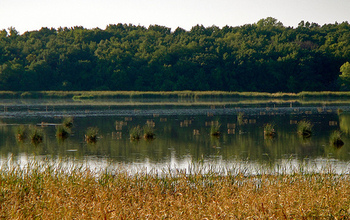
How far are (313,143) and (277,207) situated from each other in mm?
15302

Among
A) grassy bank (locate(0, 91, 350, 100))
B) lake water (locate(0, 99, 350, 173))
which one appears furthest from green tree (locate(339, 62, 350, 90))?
lake water (locate(0, 99, 350, 173))

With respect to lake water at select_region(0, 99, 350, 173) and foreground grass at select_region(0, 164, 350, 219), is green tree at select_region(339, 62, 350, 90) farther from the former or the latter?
foreground grass at select_region(0, 164, 350, 219)

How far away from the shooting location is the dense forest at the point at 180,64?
103500 millimetres

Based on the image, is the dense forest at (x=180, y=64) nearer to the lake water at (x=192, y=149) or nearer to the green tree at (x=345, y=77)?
the green tree at (x=345, y=77)

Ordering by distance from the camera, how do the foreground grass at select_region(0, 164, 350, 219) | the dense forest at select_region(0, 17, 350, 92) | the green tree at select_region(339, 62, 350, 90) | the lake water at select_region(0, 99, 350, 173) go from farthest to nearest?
the dense forest at select_region(0, 17, 350, 92) < the green tree at select_region(339, 62, 350, 90) < the lake water at select_region(0, 99, 350, 173) < the foreground grass at select_region(0, 164, 350, 219)

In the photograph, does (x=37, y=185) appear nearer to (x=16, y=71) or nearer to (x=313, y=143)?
(x=313, y=143)

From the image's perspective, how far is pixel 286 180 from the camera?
38.3 feet

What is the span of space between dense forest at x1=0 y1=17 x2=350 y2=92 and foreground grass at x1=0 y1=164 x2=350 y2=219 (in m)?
90.7

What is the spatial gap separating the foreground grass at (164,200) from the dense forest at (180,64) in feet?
298

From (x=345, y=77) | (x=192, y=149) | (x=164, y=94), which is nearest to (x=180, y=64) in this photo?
(x=164, y=94)

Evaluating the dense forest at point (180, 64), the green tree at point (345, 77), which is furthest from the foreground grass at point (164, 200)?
the green tree at point (345, 77)

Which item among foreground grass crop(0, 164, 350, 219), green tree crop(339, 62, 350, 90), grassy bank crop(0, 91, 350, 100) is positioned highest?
green tree crop(339, 62, 350, 90)

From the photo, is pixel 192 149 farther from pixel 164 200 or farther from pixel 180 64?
pixel 180 64

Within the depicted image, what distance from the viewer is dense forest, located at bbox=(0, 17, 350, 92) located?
340 feet
